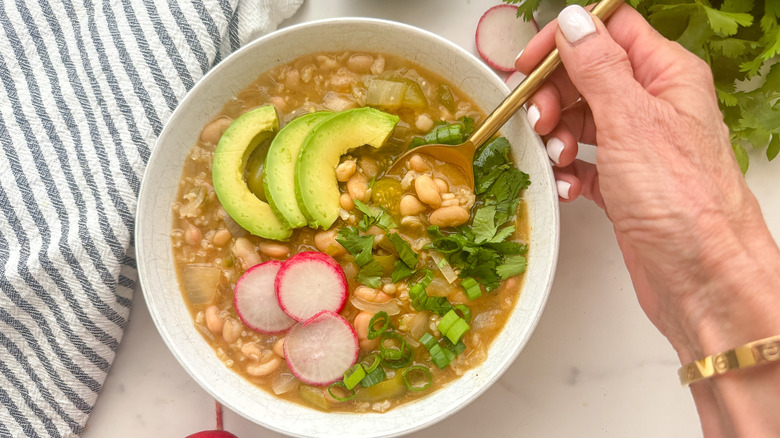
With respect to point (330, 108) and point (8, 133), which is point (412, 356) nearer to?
point (330, 108)

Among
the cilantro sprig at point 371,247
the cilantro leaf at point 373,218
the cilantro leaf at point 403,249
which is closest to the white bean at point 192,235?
the cilantro sprig at point 371,247

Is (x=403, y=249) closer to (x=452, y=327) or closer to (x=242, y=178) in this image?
(x=452, y=327)

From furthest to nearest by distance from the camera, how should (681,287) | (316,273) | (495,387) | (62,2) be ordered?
(495,387)
(62,2)
(316,273)
(681,287)

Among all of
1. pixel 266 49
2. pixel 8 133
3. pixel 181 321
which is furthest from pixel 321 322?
pixel 8 133

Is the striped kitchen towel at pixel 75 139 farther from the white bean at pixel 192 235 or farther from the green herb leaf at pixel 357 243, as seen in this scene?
the green herb leaf at pixel 357 243

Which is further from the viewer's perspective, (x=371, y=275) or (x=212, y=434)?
(x=212, y=434)

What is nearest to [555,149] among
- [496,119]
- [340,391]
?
[496,119]

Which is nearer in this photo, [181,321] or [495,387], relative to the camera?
[181,321]
